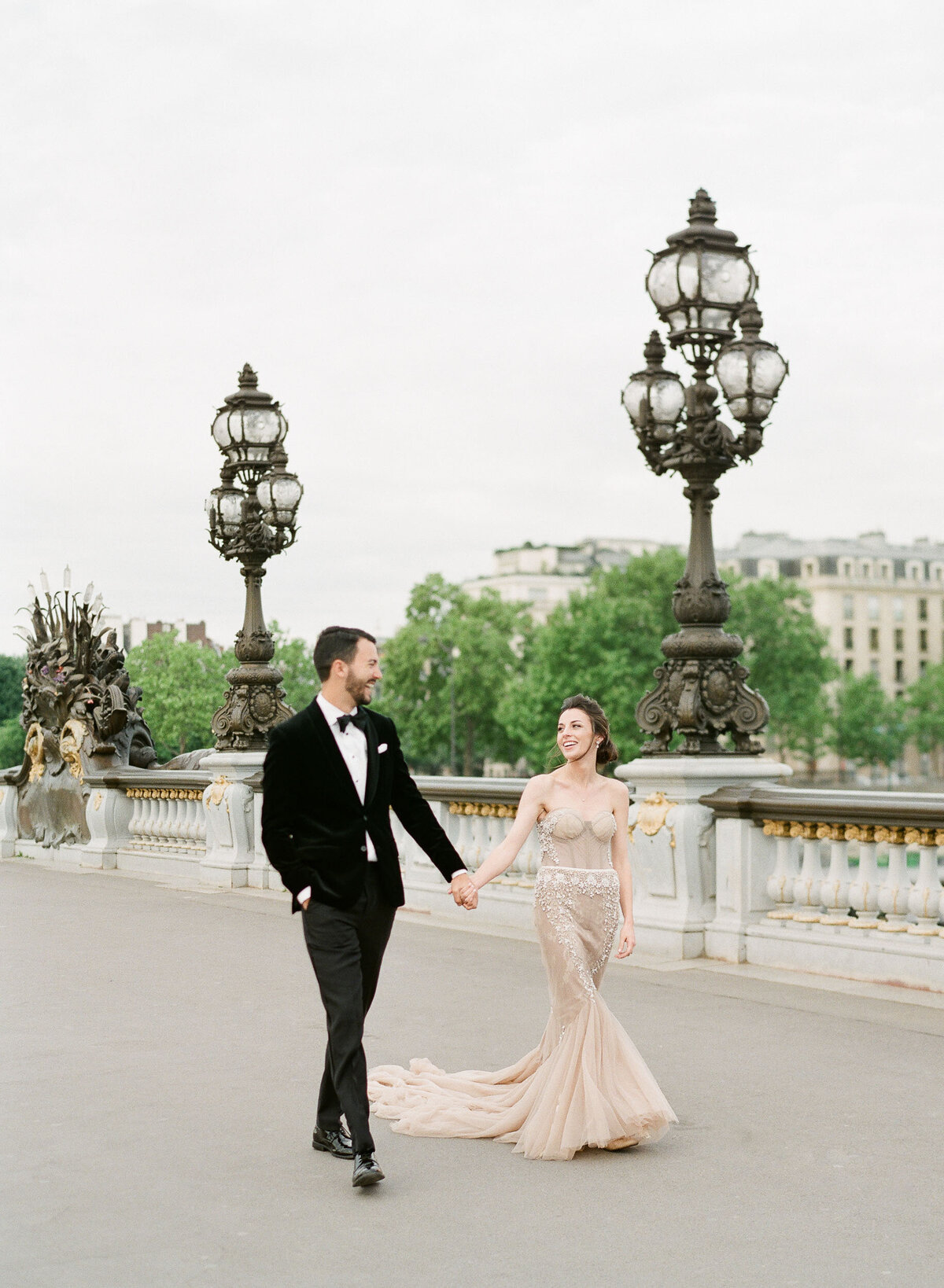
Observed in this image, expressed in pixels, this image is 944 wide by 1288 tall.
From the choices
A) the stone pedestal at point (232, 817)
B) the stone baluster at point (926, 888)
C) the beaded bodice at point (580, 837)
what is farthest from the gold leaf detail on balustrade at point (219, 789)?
Answer: the beaded bodice at point (580, 837)

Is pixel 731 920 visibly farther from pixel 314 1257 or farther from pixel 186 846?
pixel 186 846

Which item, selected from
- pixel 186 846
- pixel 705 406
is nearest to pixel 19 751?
pixel 186 846

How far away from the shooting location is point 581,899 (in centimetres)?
650

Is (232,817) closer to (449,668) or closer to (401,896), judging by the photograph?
(401,896)

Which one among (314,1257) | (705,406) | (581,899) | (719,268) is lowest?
(314,1257)

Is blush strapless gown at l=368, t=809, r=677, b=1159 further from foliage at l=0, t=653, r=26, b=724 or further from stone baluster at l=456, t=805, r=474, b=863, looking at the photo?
foliage at l=0, t=653, r=26, b=724

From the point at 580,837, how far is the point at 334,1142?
1438mm

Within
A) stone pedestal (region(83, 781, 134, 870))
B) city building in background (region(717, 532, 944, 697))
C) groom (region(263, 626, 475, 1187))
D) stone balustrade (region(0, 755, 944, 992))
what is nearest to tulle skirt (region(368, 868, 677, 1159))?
groom (region(263, 626, 475, 1187))

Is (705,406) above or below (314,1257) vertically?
above

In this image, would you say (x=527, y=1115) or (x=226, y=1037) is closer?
(x=527, y=1115)

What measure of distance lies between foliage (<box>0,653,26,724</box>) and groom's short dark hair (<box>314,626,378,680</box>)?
158 ft

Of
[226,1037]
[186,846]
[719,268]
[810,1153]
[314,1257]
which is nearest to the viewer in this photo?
[314,1257]

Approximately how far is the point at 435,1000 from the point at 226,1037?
1.44 m

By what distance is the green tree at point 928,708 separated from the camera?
118 m
